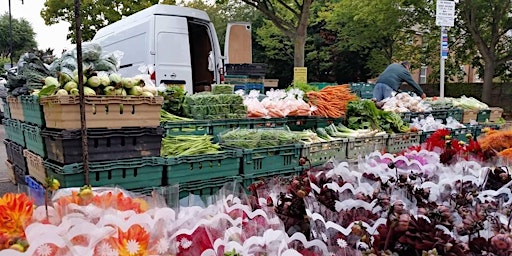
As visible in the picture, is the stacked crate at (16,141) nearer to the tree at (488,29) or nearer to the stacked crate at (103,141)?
the stacked crate at (103,141)

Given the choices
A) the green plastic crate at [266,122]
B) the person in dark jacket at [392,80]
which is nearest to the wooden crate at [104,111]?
the green plastic crate at [266,122]

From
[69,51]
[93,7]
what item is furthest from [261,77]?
[93,7]

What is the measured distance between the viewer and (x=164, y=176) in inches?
129

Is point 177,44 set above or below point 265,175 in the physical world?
above

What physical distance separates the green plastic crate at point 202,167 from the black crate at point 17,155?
1.52 metres

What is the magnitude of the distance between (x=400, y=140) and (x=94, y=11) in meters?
17.3

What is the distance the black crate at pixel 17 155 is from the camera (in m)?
3.95

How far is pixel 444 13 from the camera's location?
8.28 meters

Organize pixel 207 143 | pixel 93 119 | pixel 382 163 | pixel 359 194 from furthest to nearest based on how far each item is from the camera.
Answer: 1. pixel 207 143
2. pixel 93 119
3. pixel 382 163
4. pixel 359 194

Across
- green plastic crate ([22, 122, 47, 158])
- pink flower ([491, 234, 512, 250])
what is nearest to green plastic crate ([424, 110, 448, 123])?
green plastic crate ([22, 122, 47, 158])

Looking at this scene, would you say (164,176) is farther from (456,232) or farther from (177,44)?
(177,44)

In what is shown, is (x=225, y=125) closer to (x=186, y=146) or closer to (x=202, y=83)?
(x=186, y=146)

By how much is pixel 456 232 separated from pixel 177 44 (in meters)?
6.75

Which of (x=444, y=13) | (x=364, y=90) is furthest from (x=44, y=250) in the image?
(x=364, y=90)
